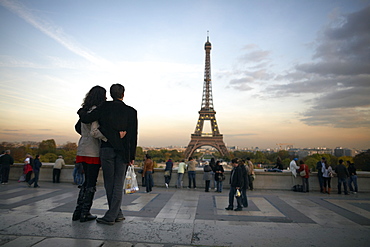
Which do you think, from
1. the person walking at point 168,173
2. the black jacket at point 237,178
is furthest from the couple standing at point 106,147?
the person walking at point 168,173

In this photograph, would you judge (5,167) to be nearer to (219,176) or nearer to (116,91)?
(219,176)

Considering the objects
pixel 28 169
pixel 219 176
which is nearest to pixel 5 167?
pixel 28 169

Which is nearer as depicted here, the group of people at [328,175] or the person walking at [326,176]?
the group of people at [328,175]

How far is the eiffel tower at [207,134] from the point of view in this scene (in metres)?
68.3

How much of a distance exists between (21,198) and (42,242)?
573 cm

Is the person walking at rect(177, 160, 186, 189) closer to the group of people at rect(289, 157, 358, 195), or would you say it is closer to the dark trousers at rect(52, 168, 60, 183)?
the group of people at rect(289, 157, 358, 195)

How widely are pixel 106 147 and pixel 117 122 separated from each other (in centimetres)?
45

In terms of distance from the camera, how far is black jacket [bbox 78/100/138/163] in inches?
168

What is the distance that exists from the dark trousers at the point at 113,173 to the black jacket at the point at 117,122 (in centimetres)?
11

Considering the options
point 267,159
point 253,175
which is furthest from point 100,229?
point 267,159

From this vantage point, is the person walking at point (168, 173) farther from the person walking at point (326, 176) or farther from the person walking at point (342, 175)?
the person walking at point (342, 175)

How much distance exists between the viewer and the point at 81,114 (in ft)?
14.3

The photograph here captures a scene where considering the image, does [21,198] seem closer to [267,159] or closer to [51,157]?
[51,157]

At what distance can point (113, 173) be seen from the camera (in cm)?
433
